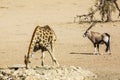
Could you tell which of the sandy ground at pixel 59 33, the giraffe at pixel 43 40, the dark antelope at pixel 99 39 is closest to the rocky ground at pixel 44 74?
the giraffe at pixel 43 40

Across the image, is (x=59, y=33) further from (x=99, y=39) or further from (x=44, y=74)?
(x=44, y=74)

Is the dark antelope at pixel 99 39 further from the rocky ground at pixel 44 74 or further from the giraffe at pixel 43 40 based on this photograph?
the rocky ground at pixel 44 74

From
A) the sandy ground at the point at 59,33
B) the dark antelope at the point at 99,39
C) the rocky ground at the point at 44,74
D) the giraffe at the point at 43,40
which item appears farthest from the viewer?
the dark antelope at the point at 99,39

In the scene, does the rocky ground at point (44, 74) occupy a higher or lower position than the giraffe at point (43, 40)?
lower

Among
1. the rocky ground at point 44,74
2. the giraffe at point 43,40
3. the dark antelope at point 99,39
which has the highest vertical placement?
the giraffe at point 43,40

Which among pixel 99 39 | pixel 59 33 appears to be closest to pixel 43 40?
pixel 99 39

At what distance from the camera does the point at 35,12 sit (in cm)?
3822

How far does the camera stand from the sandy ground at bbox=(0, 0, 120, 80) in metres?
19.2

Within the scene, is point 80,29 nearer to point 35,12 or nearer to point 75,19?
point 75,19

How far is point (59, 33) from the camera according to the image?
92.4ft

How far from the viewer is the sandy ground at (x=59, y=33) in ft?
63.0

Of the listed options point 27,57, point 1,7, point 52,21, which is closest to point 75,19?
point 52,21

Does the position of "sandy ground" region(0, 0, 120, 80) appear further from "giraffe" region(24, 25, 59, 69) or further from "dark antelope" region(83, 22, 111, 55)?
"giraffe" region(24, 25, 59, 69)

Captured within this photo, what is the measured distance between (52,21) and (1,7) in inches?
324
